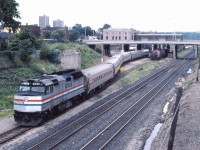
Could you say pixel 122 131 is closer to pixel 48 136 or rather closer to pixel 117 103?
pixel 48 136

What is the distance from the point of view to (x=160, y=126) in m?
28.4

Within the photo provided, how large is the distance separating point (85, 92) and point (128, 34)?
434 feet

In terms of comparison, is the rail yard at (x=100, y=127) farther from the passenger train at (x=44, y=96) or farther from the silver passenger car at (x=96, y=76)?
the silver passenger car at (x=96, y=76)

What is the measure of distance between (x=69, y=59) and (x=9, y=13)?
62.9ft

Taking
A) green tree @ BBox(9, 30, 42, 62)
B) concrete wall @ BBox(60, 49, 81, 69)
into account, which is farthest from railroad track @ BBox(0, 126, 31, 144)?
concrete wall @ BBox(60, 49, 81, 69)

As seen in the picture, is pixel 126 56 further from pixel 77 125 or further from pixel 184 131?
pixel 184 131

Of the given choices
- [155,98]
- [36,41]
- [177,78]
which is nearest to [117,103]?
[155,98]

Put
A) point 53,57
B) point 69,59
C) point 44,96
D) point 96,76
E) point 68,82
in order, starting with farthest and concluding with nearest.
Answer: point 69,59 < point 53,57 < point 96,76 < point 68,82 < point 44,96

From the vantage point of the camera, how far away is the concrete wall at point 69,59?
5700 centimetres

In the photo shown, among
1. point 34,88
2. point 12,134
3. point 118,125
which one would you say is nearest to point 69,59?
point 34,88

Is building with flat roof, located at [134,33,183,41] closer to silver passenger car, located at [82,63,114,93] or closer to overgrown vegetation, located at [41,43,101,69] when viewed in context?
overgrown vegetation, located at [41,43,101,69]

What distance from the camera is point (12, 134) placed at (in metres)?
24.0

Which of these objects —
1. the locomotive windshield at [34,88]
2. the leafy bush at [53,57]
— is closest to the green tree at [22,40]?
the leafy bush at [53,57]

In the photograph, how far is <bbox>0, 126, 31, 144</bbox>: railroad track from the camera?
22680 mm
